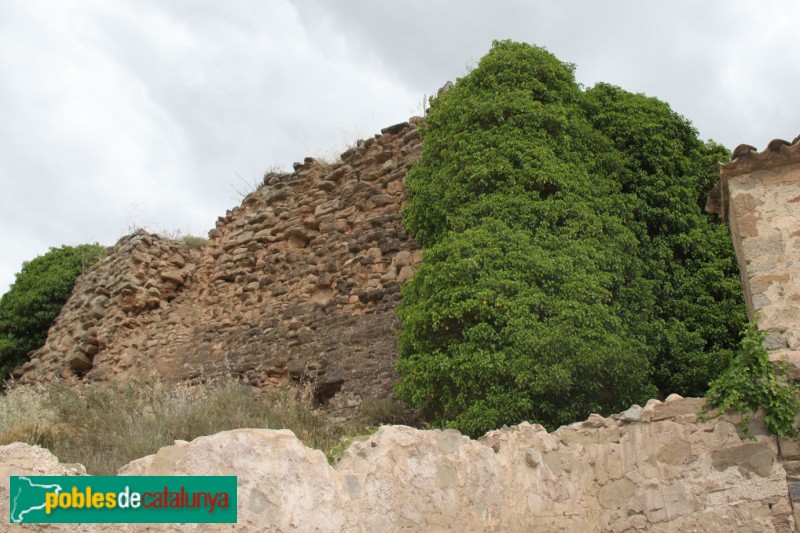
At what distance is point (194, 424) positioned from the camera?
23.6 feet

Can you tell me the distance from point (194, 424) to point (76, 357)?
282 inches

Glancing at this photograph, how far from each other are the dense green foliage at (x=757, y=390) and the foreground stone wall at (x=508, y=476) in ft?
0.44

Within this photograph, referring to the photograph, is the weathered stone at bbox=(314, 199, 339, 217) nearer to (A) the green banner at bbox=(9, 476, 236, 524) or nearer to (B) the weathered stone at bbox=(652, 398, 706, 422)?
(B) the weathered stone at bbox=(652, 398, 706, 422)

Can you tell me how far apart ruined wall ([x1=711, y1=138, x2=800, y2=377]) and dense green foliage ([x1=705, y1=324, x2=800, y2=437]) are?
142mm

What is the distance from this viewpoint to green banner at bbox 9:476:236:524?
3.96 m

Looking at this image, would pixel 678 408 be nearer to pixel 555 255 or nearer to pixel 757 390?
pixel 757 390

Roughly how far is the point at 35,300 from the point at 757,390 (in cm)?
1438

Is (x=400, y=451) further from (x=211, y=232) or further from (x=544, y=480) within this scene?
(x=211, y=232)

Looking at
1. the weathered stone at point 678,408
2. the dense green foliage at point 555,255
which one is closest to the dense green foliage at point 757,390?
the weathered stone at point 678,408

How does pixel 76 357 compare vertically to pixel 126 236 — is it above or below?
below

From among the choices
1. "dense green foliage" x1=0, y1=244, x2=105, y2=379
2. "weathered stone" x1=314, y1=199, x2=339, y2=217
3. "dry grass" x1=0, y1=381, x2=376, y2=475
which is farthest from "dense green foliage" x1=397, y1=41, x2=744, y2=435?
"dense green foliage" x1=0, y1=244, x2=105, y2=379

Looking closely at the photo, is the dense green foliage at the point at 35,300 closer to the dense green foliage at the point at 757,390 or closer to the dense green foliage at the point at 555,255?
the dense green foliage at the point at 555,255

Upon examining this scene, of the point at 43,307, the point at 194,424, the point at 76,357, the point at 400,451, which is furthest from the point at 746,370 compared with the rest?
the point at 43,307

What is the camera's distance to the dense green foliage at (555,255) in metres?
6.93
